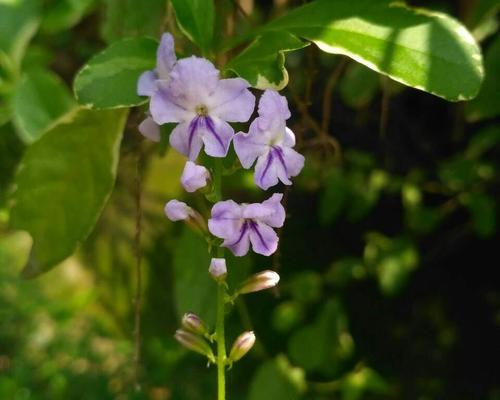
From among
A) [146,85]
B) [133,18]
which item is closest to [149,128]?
[146,85]

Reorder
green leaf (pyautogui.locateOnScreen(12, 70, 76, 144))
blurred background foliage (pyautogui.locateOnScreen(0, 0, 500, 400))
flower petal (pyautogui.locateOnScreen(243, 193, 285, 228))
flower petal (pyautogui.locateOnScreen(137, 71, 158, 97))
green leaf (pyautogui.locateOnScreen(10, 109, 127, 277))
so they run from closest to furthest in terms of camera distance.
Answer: flower petal (pyautogui.locateOnScreen(243, 193, 285, 228)) < flower petal (pyautogui.locateOnScreen(137, 71, 158, 97)) < green leaf (pyautogui.locateOnScreen(10, 109, 127, 277)) < green leaf (pyautogui.locateOnScreen(12, 70, 76, 144)) < blurred background foliage (pyautogui.locateOnScreen(0, 0, 500, 400))

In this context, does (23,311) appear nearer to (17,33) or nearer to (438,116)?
(17,33)

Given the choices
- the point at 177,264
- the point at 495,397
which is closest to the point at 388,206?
the point at 495,397

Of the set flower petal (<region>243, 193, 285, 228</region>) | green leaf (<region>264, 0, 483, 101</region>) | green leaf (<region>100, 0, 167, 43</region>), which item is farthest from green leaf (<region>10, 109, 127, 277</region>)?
flower petal (<region>243, 193, 285, 228</region>)

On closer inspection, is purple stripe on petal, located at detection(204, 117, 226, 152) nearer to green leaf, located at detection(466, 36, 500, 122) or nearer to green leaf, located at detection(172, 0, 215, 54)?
green leaf, located at detection(172, 0, 215, 54)

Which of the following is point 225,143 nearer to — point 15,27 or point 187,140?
point 187,140

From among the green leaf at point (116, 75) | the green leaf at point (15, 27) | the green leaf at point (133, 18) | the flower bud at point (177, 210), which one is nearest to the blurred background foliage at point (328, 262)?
the green leaf at point (15, 27)
